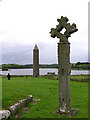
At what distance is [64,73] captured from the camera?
9344 millimetres

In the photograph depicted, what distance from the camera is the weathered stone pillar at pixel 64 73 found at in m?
9.34

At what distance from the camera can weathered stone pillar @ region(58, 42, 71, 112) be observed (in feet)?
30.6

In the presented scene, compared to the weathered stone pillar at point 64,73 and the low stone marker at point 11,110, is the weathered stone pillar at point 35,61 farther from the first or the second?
the weathered stone pillar at point 64,73

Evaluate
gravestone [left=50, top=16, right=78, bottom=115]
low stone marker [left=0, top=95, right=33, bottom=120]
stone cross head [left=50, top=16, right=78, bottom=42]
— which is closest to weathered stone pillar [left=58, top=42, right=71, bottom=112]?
gravestone [left=50, top=16, right=78, bottom=115]

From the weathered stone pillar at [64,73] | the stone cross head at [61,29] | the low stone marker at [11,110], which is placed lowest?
the low stone marker at [11,110]

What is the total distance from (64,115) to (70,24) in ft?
17.3

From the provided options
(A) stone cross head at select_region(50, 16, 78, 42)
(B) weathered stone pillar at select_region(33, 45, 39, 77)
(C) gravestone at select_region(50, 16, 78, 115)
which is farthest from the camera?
(B) weathered stone pillar at select_region(33, 45, 39, 77)

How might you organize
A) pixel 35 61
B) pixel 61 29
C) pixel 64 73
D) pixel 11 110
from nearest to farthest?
1. pixel 11 110
2. pixel 64 73
3. pixel 61 29
4. pixel 35 61

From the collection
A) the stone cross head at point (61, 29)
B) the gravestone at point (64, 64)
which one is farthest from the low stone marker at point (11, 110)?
the stone cross head at point (61, 29)

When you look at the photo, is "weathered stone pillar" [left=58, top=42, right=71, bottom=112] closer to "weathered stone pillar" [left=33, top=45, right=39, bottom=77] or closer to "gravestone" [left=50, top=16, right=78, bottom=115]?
"gravestone" [left=50, top=16, right=78, bottom=115]

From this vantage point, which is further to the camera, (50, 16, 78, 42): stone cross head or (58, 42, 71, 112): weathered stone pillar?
(58, 42, 71, 112): weathered stone pillar

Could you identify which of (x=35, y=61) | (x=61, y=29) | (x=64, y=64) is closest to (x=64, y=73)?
(x=64, y=64)

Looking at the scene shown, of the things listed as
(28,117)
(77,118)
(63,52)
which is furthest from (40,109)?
(63,52)

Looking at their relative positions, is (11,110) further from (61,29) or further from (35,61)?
(35,61)
